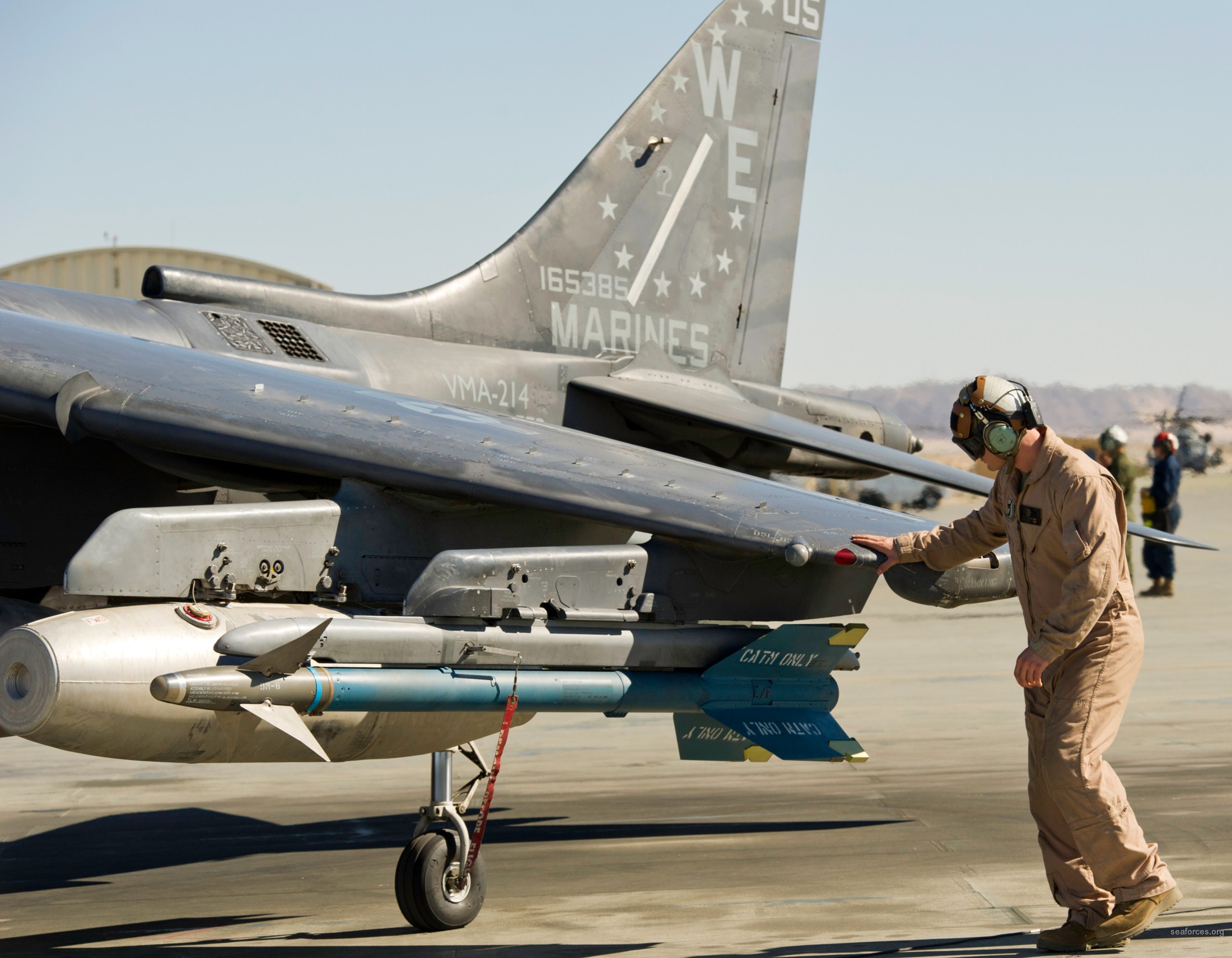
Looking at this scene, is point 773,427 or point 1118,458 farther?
point 1118,458

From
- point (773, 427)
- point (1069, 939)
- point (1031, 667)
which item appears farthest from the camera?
point (773, 427)

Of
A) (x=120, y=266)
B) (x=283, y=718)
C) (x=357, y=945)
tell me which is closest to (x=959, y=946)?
(x=357, y=945)

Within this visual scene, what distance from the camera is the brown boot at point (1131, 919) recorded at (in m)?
5.07

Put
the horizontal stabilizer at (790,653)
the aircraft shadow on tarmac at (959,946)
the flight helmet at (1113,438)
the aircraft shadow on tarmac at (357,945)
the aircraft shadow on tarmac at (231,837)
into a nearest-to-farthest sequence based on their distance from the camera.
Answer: the aircraft shadow on tarmac at (959,946)
the aircraft shadow on tarmac at (357,945)
the horizontal stabilizer at (790,653)
the aircraft shadow on tarmac at (231,837)
the flight helmet at (1113,438)

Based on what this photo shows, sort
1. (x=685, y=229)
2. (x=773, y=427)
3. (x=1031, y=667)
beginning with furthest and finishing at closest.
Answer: (x=685, y=229) → (x=773, y=427) → (x=1031, y=667)

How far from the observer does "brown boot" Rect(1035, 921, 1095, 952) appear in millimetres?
5113

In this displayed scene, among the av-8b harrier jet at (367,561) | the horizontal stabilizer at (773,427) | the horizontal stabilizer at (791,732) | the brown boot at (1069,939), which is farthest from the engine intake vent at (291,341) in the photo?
the brown boot at (1069,939)

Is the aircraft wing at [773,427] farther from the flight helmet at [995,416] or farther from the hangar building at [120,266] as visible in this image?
the hangar building at [120,266]

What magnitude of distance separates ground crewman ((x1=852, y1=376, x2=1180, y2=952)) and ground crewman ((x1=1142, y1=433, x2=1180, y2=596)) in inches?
625

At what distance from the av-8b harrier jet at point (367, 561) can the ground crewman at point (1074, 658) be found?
3.47 ft

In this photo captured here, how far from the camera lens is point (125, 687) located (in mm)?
5414

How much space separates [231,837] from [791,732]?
12.9ft

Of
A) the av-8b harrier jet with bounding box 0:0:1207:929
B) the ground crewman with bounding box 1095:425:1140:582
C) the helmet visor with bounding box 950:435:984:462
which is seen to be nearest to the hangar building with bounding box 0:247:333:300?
the ground crewman with bounding box 1095:425:1140:582

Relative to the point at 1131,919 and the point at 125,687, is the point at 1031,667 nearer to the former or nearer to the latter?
the point at 1131,919
